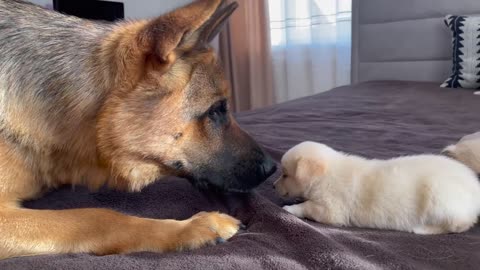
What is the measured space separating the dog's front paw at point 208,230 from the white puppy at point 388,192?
161 mm

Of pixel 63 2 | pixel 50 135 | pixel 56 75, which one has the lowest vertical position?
pixel 50 135

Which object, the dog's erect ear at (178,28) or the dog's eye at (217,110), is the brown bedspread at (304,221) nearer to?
the dog's eye at (217,110)

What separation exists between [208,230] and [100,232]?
7.6 inches

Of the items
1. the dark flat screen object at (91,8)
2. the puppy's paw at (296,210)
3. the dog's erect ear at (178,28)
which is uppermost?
the dark flat screen object at (91,8)

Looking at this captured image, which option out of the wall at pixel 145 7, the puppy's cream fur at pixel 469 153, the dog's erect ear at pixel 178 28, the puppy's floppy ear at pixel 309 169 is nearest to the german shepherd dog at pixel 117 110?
the dog's erect ear at pixel 178 28

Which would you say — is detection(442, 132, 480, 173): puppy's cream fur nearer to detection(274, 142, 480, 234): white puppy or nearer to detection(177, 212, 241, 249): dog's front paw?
detection(274, 142, 480, 234): white puppy

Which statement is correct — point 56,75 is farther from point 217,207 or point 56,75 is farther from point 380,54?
point 380,54

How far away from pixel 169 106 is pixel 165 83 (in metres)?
0.05

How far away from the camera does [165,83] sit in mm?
1062

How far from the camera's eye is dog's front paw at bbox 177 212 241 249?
85 centimetres

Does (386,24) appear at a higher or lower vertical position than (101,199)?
higher

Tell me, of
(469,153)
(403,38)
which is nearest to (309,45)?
(403,38)

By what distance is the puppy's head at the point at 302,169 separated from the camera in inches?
40.8

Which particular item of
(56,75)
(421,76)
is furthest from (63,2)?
(421,76)
